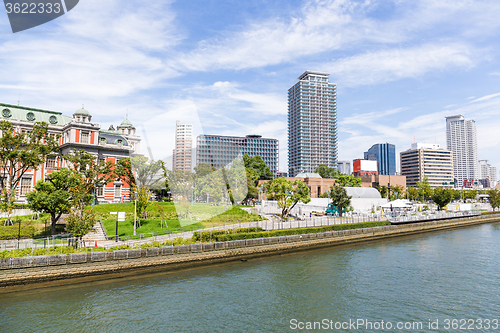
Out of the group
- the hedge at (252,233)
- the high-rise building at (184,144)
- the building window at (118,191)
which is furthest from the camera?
the building window at (118,191)

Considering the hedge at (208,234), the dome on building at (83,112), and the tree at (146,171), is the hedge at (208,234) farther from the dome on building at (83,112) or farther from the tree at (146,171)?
the dome on building at (83,112)

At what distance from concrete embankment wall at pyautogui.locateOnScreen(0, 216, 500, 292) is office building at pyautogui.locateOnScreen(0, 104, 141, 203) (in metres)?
37.8

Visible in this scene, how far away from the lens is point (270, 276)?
1256 inches

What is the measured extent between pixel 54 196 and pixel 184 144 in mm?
19044

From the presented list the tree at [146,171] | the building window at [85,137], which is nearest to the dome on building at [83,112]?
the building window at [85,137]

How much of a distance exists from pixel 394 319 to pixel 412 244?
3517 centimetres

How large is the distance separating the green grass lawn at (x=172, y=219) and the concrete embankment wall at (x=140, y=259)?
6.58 metres

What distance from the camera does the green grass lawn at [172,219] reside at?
43656 mm

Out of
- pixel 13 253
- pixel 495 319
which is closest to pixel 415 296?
pixel 495 319

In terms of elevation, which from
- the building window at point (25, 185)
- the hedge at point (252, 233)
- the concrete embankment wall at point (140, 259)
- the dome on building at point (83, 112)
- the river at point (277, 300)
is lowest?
the river at point (277, 300)

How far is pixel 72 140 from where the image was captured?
6912cm

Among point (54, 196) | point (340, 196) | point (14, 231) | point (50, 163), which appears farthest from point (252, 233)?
point (50, 163)

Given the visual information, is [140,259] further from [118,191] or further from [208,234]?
[118,191]

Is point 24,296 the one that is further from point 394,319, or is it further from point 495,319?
point 495,319
